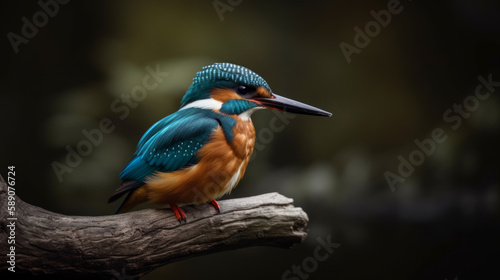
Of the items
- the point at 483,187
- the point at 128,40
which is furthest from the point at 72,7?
the point at 483,187

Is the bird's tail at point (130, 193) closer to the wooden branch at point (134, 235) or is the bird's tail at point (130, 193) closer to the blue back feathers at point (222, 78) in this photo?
the wooden branch at point (134, 235)

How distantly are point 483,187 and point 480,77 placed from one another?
55 cm

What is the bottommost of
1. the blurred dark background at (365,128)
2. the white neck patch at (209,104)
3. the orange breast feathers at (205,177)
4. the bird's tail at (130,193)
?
the blurred dark background at (365,128)

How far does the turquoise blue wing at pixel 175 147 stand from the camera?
155cm

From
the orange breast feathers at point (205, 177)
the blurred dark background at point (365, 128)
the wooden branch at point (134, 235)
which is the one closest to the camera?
the wooden branch at point (134, 235)

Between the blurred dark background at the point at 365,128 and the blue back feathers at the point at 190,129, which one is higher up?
the blue back feathers at the point at 190,129

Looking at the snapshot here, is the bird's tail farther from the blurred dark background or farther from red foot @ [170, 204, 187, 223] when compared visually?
the blurred dark background

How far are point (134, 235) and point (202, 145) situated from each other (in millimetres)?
359

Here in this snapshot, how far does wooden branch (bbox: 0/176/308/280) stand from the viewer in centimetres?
141

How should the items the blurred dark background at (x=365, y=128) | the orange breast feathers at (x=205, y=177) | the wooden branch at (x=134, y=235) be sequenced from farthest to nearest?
1. the blurred dark background at (x=365, y=128)
2. the orange breast feathers at (x=205, y=177)
3. the wooden branch at (x=134, y=235)

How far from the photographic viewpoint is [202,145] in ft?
5.10

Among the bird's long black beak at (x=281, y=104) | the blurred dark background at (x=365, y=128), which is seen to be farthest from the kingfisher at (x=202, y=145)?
the blurred dark background at (x=365, y=128)

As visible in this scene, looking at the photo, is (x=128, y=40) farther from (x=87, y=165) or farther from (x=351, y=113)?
(x=351, y=113)

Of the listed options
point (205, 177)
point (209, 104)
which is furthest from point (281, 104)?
point (205, 177)
